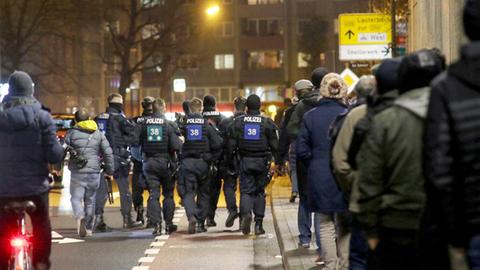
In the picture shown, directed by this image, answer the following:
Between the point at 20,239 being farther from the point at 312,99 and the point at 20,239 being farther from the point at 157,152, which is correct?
the point at 157,152

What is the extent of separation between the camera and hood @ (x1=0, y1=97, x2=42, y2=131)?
8734 mm

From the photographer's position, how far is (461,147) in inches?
178

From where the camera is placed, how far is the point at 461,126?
450cm

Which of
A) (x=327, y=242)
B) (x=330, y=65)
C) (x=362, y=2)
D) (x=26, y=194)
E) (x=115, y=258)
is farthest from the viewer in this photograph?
(x=330, y=65)

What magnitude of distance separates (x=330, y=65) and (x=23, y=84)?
263 feet

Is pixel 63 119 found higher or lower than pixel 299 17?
lower

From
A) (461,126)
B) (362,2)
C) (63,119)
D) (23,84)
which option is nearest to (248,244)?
(23,84)

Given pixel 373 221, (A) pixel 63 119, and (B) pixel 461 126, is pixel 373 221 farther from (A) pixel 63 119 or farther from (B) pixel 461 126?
(A) pixel 63 119

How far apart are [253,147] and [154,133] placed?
1.50 meters

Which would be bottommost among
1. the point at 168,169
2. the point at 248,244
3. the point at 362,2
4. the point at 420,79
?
the point at 248,244

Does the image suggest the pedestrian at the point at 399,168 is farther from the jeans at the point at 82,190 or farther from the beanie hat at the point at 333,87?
the jeans at the point at 82,190

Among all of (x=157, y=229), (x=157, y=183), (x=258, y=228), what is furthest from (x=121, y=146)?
(x=258, y=228)

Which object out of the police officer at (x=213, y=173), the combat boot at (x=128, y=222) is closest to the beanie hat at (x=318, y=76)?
the police officer at (x=213, y=173)

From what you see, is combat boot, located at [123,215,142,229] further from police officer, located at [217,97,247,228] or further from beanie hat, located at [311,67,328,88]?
beanie hat, located at [311,67,328,88]
